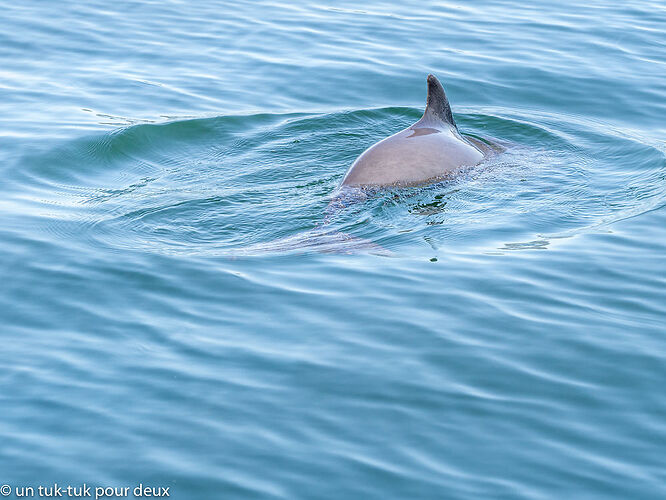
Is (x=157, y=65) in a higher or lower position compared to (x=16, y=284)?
higher

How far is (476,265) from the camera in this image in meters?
8.73

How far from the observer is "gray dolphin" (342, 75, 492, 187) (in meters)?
10.3

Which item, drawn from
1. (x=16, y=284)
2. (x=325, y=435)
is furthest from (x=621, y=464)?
(x=16, y=284)

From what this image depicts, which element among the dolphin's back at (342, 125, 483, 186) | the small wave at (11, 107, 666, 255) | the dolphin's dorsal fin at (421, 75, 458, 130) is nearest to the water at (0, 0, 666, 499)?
the small wave at (11, 107, 666, 255)

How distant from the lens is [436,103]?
1114 cm

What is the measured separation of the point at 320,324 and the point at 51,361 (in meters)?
1.97

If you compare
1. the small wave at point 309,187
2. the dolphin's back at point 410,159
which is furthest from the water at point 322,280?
the dolphin's back at point 410,159

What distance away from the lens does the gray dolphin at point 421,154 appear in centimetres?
1027

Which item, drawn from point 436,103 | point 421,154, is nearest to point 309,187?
point 421,154

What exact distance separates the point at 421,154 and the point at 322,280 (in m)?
2.76

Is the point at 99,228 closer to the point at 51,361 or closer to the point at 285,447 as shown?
the point at 51,361

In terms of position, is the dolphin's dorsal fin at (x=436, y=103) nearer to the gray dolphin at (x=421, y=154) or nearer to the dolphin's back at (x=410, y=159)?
the gray dolphin at (x=421, y=154)

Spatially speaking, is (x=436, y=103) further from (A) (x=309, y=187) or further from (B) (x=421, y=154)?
(A) (x=309, y=187)

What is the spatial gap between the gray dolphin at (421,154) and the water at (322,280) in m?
0.21
